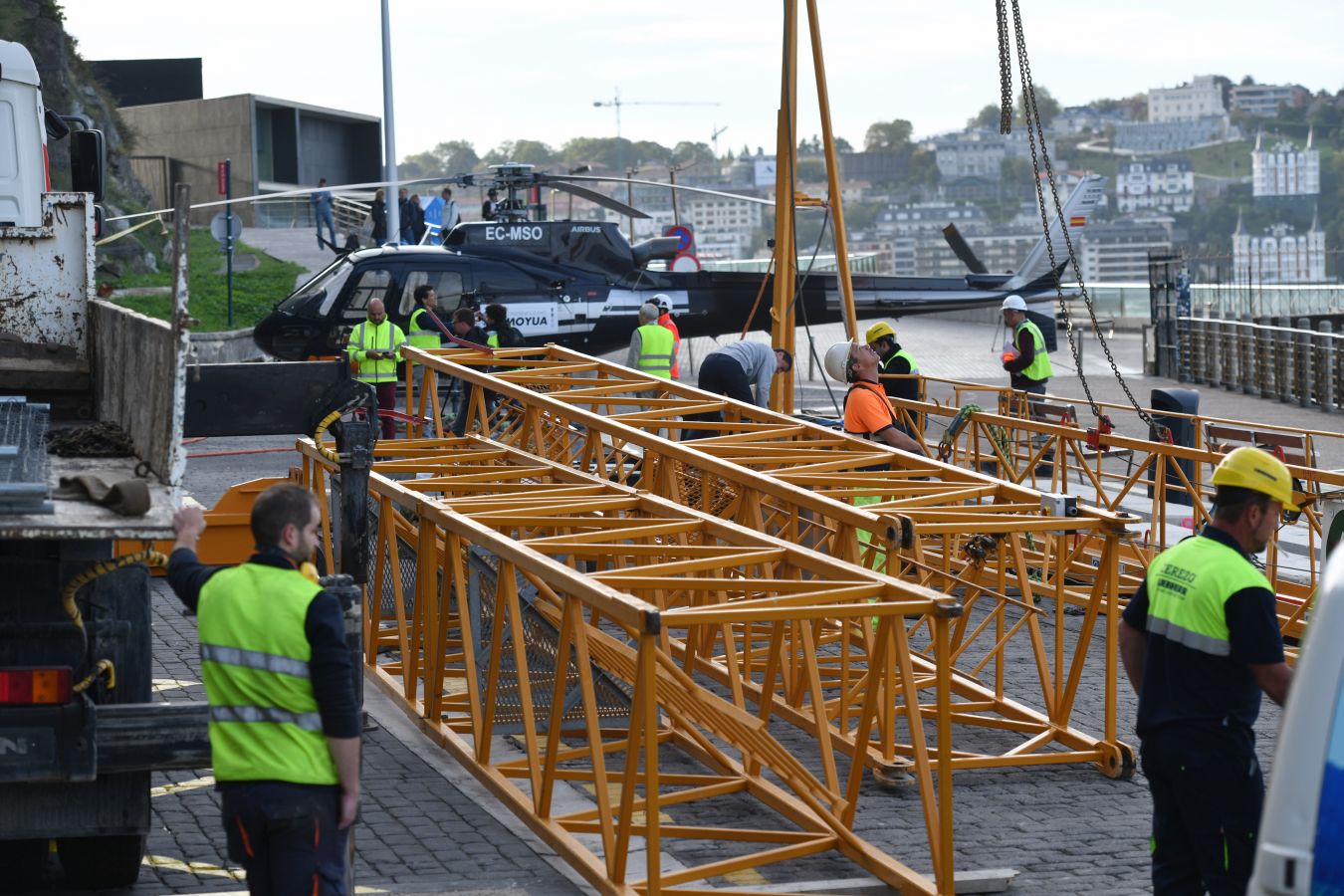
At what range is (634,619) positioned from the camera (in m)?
6.39

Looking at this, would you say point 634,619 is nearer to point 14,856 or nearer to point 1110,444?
point 14,856

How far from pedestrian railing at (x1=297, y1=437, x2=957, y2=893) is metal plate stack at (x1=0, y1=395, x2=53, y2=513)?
1198mm

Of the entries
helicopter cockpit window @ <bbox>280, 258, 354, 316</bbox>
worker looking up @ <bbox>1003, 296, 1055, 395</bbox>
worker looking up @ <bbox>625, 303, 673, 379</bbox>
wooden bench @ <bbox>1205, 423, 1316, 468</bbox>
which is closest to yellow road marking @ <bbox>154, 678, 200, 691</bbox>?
wooden bench @ <bbox>1205, 423, 1316, 468</bbox>

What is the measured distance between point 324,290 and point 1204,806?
741 inches

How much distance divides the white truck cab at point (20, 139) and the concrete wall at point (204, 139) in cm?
4461

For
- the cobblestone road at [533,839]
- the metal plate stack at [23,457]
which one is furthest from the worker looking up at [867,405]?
the metal plate stack at [23,457]

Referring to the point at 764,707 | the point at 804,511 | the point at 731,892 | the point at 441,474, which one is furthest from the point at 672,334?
the point at 731,892

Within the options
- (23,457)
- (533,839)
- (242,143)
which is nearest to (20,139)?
(23,457)

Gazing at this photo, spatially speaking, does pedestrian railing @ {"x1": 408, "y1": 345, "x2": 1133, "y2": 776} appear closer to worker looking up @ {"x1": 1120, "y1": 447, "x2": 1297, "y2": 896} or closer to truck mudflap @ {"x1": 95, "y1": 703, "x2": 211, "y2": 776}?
worker looking up @ {"x1": 1120, "y1": 447, "x2": 1297, "y2": 896}

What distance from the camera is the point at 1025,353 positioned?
17.7m

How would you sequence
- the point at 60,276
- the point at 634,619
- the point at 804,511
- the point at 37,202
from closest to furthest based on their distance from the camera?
the point at 634,619 → the point at 60,276 → the point at 37,202 → the point at 804,511

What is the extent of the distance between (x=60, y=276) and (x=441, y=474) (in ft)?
12.4

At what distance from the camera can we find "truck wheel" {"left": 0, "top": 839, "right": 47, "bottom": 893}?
21.3ft

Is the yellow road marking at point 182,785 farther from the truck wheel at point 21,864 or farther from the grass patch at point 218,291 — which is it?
the grass patch at point 218,291
